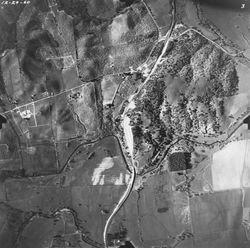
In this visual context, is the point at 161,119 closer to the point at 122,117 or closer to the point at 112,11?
the point at 122,117

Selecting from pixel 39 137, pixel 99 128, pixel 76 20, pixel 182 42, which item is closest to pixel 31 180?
pixel 39 137

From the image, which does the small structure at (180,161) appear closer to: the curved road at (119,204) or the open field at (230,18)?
the curved road at (119,204)

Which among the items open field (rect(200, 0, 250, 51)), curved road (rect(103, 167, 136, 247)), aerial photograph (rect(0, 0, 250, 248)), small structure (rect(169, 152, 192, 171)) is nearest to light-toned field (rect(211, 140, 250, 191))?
aerial photograph (rect(0, 0, 250, 248))

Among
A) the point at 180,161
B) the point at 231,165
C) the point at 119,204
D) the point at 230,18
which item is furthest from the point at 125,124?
the point at 230,18

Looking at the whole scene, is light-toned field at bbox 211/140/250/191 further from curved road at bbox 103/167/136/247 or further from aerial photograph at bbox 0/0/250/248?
curved road at bbox 103/167/136/247

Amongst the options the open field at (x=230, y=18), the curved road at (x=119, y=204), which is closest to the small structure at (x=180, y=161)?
the curved road at (x=119, y=204)

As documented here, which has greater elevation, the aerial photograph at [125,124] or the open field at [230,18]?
the open field at [230,18]
